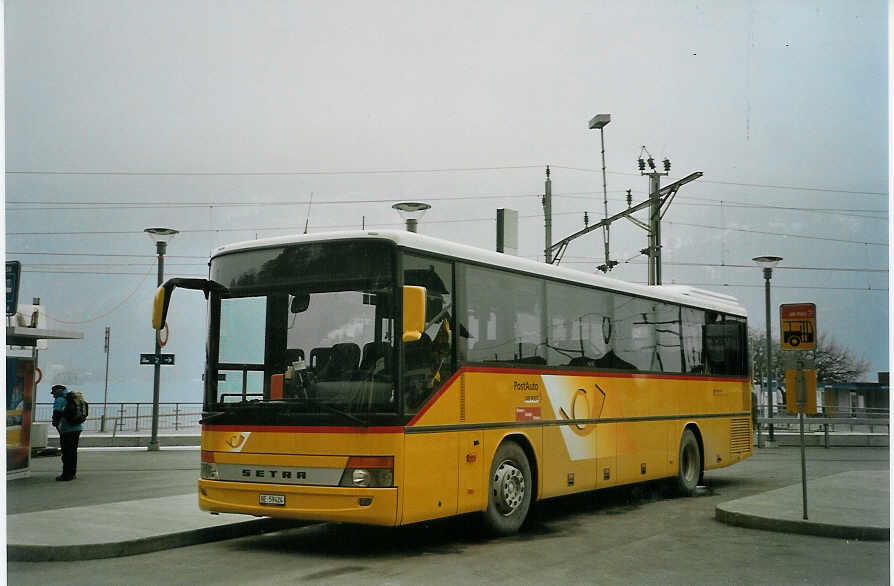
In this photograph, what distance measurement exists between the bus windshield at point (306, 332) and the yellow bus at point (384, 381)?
0.05 feet

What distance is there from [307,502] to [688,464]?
28.1 feet

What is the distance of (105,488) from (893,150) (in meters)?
13.2

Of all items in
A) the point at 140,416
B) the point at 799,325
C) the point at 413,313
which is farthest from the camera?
the point at 140,416

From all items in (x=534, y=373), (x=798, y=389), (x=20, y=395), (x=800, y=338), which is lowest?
(x=20, y=395)

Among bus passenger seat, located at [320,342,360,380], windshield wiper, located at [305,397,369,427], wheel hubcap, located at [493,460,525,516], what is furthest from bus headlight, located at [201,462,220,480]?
wheel hubcap, located at [493,460,525,516]

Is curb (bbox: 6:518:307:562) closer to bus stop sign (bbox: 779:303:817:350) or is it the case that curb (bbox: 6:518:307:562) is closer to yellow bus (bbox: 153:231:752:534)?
yellow bus (bbox: 153:231:752:534)

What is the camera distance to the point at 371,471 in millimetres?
9219

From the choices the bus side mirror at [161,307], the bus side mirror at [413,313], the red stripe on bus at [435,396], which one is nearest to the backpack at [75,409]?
the bus side mirror at [161,307]

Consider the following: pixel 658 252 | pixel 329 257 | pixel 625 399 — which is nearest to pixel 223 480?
pixel 329 257

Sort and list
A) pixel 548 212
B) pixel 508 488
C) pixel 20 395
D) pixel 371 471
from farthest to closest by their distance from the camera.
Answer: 1. pixel 548 212
2. pixel 20 395
3. pixel 508 488
4. pixel 371 471

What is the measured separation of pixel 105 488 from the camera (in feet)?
54.2

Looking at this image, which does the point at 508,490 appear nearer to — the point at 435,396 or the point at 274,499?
the point at 435,396

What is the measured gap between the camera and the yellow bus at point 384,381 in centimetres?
930

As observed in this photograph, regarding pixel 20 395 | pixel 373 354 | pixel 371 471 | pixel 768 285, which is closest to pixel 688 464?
pixel 371 471
